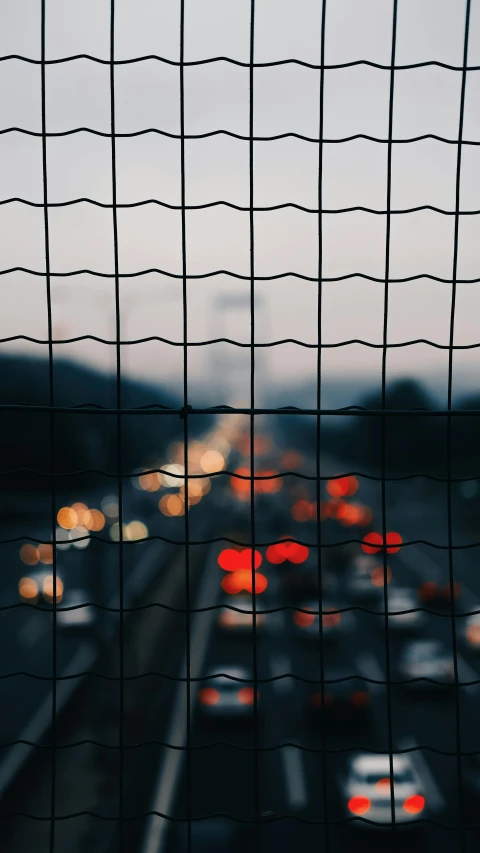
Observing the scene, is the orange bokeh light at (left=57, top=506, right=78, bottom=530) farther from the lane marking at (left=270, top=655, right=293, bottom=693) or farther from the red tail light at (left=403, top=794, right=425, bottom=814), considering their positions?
the lane marking at (left=270, top=655, right=293, bottom=693)

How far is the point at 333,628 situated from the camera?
8828mm

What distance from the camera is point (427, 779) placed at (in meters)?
5.13

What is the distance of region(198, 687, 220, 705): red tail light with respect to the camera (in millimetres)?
5768

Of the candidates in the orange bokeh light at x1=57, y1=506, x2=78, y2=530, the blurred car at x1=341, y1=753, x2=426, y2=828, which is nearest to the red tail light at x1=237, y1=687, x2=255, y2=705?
the blurred car at x1=341, y1=753, x2=426, y2=828

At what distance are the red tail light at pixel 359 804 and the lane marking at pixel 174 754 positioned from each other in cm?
96

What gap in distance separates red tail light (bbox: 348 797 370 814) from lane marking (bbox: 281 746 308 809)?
103 cm

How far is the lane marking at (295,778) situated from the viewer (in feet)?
16.7

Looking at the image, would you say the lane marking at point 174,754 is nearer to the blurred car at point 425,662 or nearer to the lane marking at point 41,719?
the lane marking at point 41,719

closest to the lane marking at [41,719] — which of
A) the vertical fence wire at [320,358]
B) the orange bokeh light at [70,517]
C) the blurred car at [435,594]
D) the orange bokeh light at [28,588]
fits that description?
the orange bokeh light at [28,588]

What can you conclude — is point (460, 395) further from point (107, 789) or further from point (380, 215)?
point (107, 789)

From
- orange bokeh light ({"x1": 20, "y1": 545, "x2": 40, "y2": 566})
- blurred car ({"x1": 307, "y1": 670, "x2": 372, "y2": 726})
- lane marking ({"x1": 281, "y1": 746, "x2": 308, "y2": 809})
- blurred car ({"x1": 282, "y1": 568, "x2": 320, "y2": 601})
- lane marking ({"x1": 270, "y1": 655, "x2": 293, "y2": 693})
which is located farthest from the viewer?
orange bokeh light ({"x1": 20, "y1": 545, "x2": 40, "y2": 566})

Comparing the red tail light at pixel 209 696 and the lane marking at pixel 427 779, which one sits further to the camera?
the red tail light at pixel 209 696

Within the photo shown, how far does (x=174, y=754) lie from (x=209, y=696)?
51 centimetres

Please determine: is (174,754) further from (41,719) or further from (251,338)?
(251,338)
